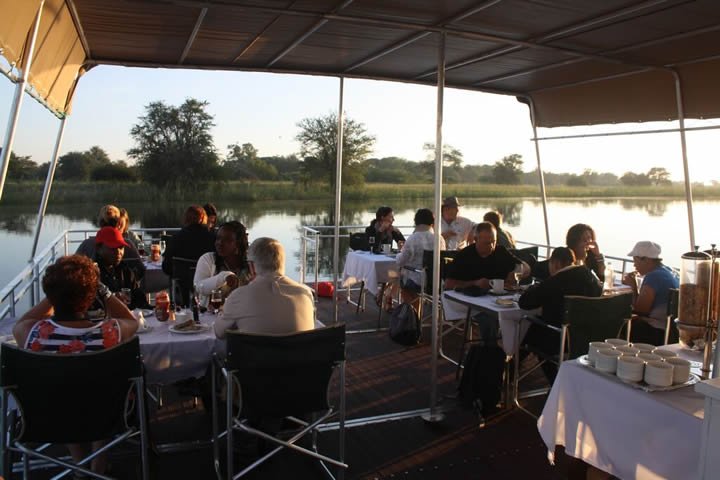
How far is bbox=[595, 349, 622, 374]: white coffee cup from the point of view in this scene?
226 cm

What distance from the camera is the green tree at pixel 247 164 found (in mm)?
21406

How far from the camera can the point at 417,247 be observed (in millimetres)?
5668

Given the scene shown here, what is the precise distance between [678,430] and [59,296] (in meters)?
2.45

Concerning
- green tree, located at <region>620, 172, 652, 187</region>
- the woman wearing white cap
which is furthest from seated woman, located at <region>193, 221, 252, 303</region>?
green tree, located at <region>620, 172, 652, 187</region>

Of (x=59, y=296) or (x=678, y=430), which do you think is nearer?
→ (x=678, y=430)

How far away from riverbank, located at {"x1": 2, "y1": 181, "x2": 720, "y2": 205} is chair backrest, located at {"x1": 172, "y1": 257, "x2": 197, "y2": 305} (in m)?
2.99

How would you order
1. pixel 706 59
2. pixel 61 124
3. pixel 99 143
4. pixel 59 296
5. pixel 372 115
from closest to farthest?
pixel 59 296 < pixel 706 59 < pixel 61 124 < pixel 99 143 < pixel 372 115

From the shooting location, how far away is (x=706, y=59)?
4816 mm

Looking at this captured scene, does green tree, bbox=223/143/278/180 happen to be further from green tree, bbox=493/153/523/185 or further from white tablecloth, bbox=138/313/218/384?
white tablecloth, bbox=138/313/218/384

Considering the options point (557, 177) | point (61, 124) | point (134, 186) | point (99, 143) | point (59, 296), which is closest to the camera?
point (59, 296)

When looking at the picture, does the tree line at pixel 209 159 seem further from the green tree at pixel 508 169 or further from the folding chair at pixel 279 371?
the folding chair at pixel 279 371

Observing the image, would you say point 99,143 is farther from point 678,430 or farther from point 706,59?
point 678,430

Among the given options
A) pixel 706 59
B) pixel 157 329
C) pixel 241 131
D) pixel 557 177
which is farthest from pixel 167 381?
pixel 241 131

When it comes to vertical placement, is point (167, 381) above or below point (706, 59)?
below
